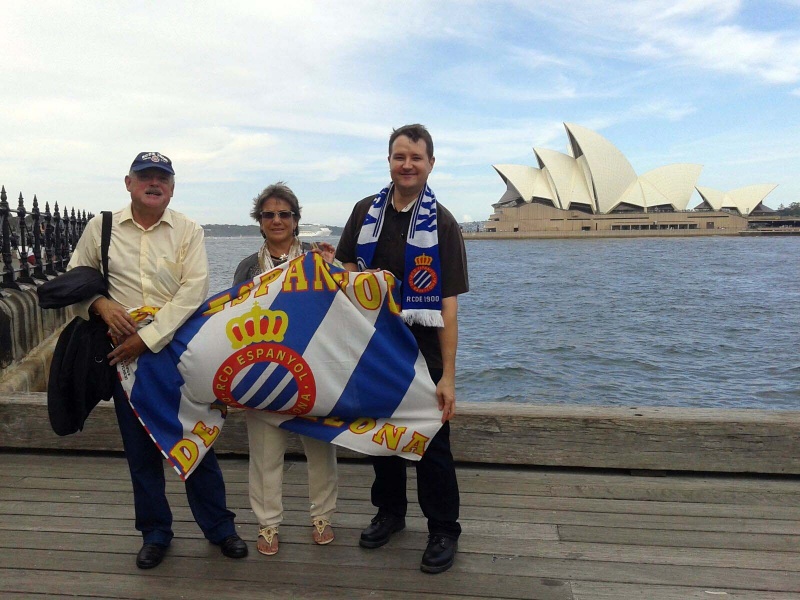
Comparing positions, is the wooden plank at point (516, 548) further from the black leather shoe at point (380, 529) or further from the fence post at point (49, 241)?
the fence post at point (49, 241)

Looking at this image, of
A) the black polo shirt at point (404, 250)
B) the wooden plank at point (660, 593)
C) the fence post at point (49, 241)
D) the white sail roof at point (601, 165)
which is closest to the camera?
the wooden plank at point (660, 593)

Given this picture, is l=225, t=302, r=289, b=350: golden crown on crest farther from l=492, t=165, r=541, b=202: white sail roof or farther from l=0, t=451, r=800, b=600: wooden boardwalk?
l=492, t=165, r=541, b=202: white sail roof

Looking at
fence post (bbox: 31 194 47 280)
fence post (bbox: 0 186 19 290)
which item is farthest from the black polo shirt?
fence post (bbox: 31 194 47 280)

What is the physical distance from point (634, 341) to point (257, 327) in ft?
40.1

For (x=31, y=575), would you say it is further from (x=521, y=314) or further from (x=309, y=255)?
(x=521, y=314)

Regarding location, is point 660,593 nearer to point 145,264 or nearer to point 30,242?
point 145,264

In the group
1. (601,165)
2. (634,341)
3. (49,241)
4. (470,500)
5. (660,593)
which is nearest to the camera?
(660,593)

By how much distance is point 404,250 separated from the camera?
2.26 meters

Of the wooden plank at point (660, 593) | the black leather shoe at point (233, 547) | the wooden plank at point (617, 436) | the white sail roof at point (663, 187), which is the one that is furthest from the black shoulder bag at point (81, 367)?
the white sail roof at point (663, 187)

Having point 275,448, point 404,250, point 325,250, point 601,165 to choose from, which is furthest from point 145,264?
point 601,165

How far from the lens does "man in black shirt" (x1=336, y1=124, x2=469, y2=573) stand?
2.18 meters

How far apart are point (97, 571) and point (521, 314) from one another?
1602cm

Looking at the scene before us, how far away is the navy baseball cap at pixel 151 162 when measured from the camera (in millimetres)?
2145

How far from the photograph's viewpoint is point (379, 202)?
2.30 m
